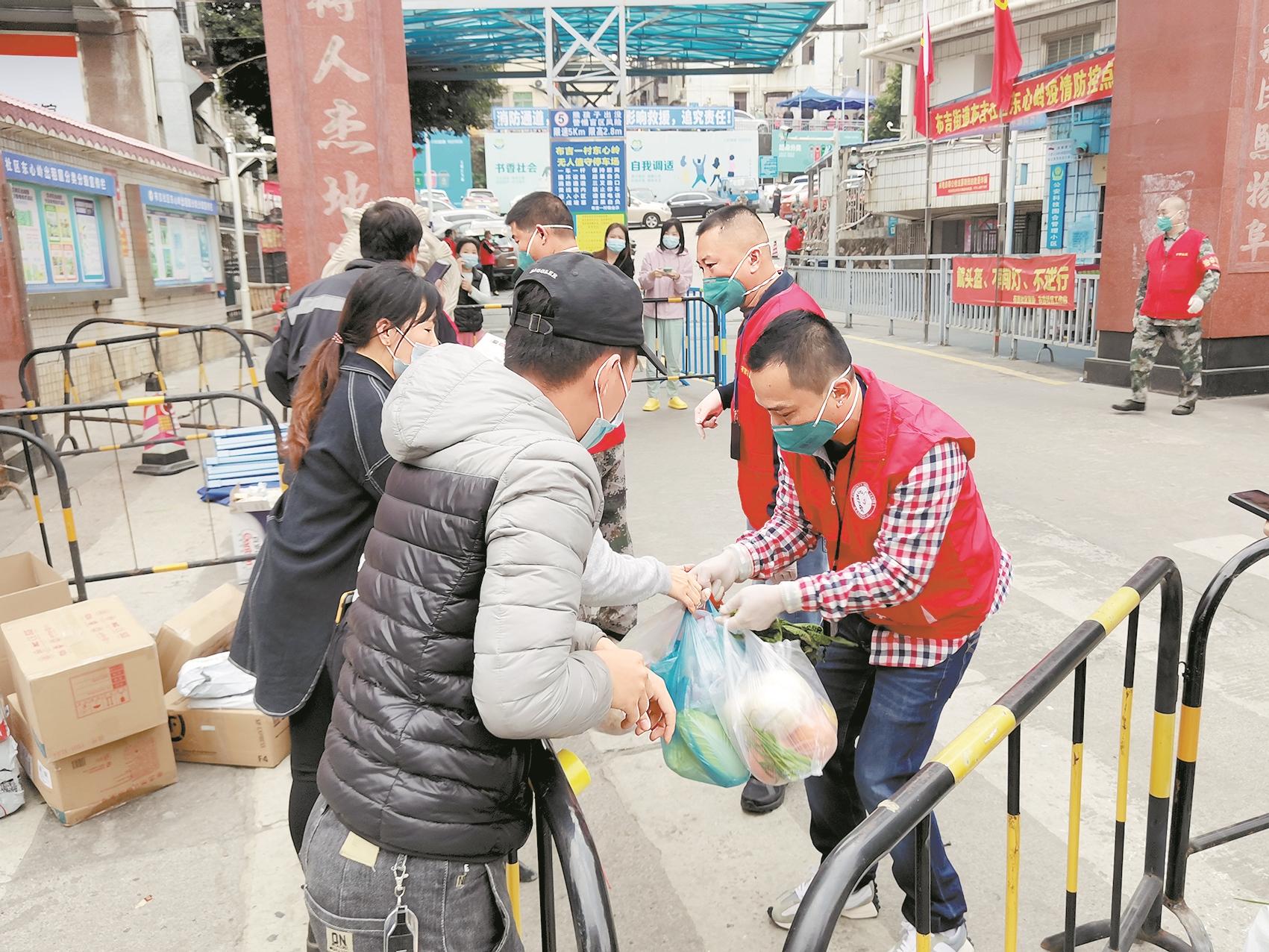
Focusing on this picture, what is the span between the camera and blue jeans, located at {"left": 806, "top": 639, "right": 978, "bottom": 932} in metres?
2.34

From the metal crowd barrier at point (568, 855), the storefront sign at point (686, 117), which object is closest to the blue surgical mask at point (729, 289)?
the metal crowd barrier at point (568, 855)

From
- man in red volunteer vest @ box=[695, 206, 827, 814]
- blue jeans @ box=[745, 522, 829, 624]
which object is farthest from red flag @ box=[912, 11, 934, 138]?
blue jeans @ box=[745, 522, 829, 624]

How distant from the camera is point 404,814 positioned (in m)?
1.53

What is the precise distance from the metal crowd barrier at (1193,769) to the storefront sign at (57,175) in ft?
31.6

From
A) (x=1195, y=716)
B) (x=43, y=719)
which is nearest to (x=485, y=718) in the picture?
(x=1195, y=716)

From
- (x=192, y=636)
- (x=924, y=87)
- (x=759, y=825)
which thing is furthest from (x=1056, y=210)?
(x=192, y=636)

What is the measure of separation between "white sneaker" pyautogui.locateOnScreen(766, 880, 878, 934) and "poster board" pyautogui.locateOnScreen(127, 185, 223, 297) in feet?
41.7

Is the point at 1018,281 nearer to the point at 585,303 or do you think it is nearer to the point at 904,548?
the point at 904,548

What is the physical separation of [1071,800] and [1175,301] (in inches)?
311

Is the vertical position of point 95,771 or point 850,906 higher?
point 95,771

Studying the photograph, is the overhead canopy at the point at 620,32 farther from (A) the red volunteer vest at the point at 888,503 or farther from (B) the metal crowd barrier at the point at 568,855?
(B) the metal crowd barrier at the point at 568,855

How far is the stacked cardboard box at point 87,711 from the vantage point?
3.26 m

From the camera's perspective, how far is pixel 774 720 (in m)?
2.06

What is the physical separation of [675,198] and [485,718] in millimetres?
29763
